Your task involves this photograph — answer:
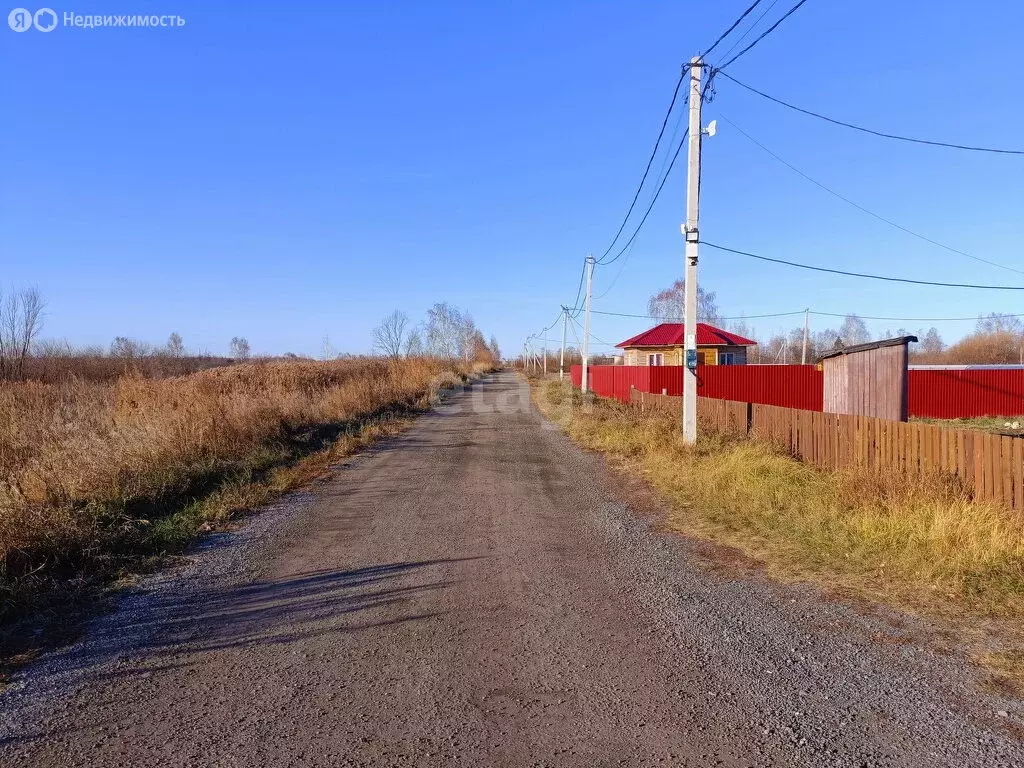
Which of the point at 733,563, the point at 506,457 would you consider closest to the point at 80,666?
the point at 733,563

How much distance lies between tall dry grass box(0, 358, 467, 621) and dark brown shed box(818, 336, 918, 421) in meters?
9.82

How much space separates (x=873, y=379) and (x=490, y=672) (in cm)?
909

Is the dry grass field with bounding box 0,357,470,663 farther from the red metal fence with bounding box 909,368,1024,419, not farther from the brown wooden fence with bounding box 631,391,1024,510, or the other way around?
the red metal fence with bounding box 909,368,1024,419

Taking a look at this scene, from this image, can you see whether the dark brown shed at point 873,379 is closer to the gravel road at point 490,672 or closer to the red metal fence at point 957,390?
the gravel road at point 490,672

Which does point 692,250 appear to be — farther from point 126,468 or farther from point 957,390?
point 957,390

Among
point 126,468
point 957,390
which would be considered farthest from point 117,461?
point 957,390

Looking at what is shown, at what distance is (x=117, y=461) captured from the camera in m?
8.21

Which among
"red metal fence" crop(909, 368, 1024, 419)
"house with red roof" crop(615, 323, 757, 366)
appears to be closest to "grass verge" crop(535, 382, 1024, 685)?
"red metal fence" crop(909, 368, 1024, 419)

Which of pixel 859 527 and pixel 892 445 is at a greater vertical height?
pixel 892 445

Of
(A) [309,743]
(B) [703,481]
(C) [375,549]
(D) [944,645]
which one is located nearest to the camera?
(A) [309,743]

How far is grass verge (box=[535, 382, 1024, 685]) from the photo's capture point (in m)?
4.51

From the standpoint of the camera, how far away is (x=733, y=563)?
5.80m

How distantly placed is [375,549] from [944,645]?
466 centimetres

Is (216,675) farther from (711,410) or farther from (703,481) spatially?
(711,410)
